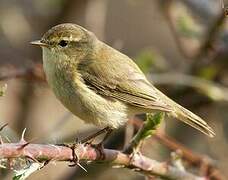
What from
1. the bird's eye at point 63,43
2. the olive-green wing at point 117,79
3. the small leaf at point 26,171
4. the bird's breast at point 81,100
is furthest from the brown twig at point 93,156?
the bird's eye at point 63,43

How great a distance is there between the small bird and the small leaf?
1.48 metres

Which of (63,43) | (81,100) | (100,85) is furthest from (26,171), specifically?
(63,43)

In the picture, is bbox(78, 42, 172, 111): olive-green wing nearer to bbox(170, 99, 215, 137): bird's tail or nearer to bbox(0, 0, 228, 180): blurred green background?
bbox(170, 99, 215, 137): bird's tail

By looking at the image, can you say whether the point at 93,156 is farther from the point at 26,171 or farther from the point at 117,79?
the point at 117,79

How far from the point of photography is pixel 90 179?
5445mm

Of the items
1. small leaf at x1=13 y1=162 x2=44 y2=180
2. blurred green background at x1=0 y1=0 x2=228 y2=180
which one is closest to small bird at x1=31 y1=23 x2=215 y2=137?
blurred green background at x1=0 y1=0 x2=228 y2=180

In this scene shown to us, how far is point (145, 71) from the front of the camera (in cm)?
525

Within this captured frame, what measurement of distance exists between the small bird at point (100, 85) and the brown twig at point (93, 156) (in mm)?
641

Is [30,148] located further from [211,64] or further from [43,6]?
[43,6]

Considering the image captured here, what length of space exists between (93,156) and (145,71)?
2180mm

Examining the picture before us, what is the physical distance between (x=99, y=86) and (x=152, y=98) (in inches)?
15.5

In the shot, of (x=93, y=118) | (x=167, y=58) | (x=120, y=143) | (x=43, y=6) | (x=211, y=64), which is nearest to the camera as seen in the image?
(x=93, y=118)

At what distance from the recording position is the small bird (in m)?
4.18

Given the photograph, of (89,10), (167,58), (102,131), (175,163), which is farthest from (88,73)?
(167,58)
